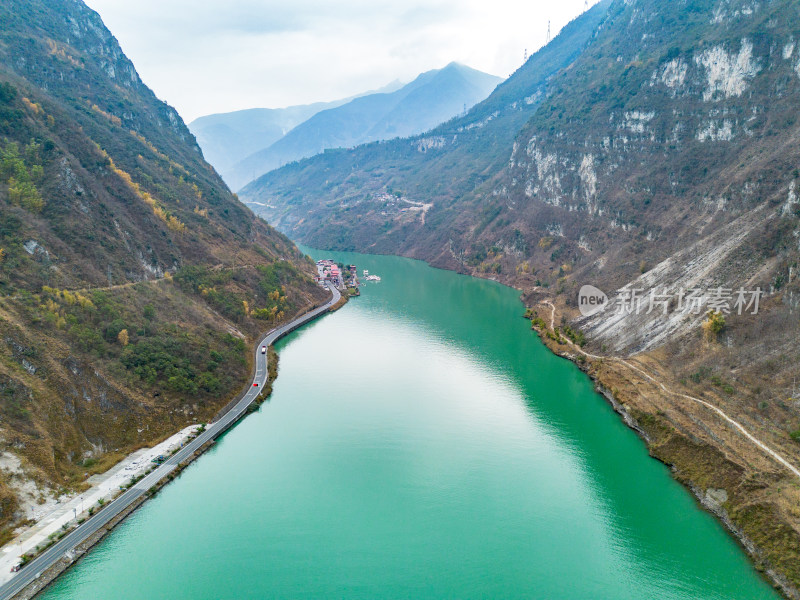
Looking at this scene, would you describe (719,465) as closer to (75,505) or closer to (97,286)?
(75,505)

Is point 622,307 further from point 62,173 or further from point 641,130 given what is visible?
point 62,173

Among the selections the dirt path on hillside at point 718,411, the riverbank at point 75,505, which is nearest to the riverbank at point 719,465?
the dirt path on hillside at point 718,411

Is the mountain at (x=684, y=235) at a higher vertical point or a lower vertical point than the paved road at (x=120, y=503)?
higher

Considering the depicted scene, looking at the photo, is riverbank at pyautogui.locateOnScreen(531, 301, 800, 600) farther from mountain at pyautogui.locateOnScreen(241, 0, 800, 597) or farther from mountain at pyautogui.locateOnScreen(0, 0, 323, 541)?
mountain at pyautogui.locateOnScreen(0, 0, 323, 541)

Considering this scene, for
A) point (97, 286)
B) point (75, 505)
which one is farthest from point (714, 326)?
point (97, 286)

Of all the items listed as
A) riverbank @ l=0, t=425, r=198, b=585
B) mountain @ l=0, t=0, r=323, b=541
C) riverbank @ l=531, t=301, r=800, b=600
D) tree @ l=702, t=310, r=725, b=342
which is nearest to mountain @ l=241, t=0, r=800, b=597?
riverbank @ l=531, t=301, r=800, b=600

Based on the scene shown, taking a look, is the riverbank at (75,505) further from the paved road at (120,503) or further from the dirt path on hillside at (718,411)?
the dirt path on hillside at (718,411)
